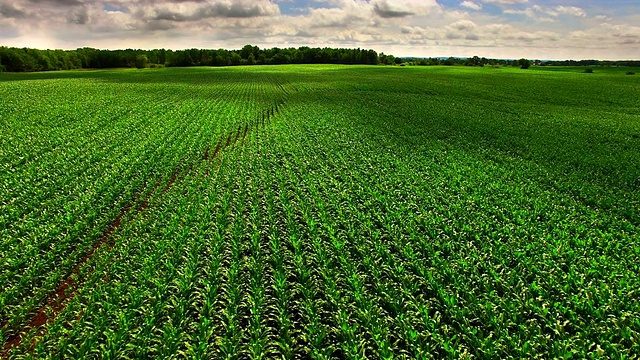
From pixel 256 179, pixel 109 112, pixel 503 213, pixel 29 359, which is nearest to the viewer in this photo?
pixel 29 359

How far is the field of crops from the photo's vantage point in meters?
7.36

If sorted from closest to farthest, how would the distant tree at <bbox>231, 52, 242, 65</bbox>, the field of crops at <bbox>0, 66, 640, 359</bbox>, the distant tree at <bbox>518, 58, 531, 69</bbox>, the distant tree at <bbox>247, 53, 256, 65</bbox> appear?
1. the field of crops at <bbox>0, 66, 640, 359</bbox>
2. the distant tree at <bbox>518, 58, 531, 69</bbox>
3. the distant tree at <bbox>231, 52, 242, 65</bbox>
4. the distant tree at <bbox>247, 53, 256, 65</bbox>

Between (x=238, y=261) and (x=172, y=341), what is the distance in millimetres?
3155

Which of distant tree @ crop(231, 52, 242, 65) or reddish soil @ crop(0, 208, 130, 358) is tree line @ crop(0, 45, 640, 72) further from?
reddish soil @ crop(0, 208, 130, 358)

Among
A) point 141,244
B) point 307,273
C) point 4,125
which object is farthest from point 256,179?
point 4,125

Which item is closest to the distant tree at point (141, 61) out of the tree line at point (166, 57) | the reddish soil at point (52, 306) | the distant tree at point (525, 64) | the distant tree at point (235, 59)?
the tree line at point (166, 57)

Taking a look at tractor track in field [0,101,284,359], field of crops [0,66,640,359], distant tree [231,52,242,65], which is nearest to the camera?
field of crops [0,66,640,359]

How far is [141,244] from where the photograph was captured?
1106cm

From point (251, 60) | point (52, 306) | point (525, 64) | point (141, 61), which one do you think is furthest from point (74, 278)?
point (251, 60)

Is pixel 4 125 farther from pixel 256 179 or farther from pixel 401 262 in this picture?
pixel 401 262

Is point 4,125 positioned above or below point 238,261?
above

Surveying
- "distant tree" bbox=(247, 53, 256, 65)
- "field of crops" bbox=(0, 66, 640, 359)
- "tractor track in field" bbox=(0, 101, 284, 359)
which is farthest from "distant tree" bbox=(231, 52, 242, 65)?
"tractor track in field" bbox=(0, 101, 284, 359)

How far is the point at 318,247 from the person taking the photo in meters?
10.7

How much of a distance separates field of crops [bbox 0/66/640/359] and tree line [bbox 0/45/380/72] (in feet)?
396
